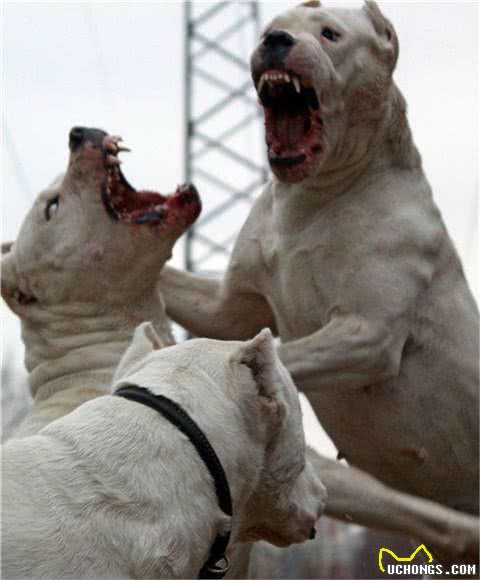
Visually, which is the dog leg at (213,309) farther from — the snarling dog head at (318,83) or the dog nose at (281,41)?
the dog nose at (281,41)

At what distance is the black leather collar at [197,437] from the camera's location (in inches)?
172

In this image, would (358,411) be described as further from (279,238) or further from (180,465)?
(180,465)

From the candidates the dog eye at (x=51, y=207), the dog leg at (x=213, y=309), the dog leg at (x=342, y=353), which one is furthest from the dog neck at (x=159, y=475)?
the dog leg at (x=213, y=309)

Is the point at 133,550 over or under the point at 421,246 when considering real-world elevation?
over

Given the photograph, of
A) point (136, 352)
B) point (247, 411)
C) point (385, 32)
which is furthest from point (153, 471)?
point (385, 32)

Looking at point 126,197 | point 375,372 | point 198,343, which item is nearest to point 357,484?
point 375,372

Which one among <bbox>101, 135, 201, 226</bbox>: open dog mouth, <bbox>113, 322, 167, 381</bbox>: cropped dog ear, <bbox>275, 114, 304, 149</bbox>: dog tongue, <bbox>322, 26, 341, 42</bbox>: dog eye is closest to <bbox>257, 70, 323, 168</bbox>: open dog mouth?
<bbox>275, 114, 304, 149</bbox>: dog tongue

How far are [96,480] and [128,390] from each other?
31cm

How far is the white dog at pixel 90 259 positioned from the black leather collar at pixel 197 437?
2013mm

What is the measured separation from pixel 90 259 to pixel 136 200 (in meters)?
0.34

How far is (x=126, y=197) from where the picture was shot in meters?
6.69

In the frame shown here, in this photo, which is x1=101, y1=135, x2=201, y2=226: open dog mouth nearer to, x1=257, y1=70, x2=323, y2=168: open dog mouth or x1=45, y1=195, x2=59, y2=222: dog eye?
x1=45, y1=195, x2=59, y2=222: dog eye

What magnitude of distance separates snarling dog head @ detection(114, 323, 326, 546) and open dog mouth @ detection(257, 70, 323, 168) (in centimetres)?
206

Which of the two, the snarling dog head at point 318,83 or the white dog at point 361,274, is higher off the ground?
the snarling dog head at point 318,83
